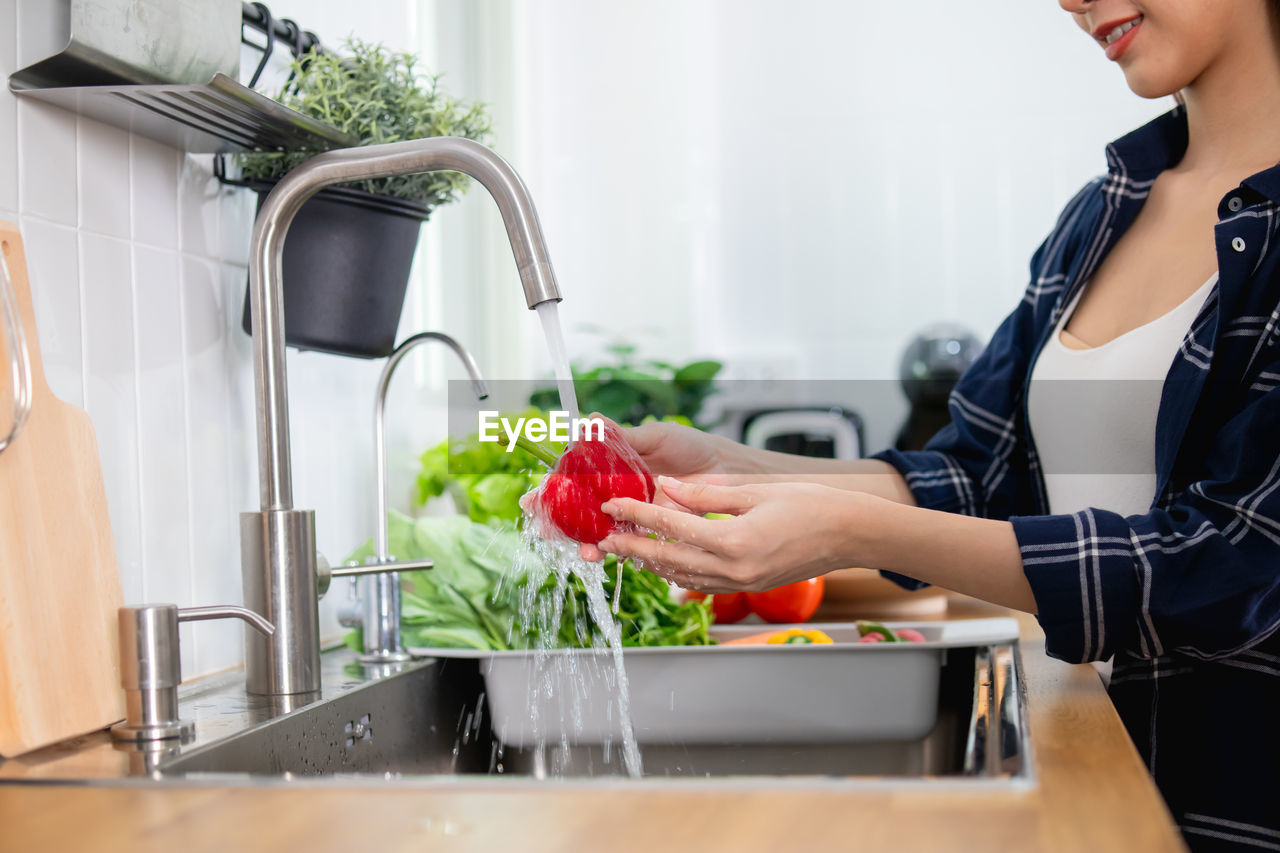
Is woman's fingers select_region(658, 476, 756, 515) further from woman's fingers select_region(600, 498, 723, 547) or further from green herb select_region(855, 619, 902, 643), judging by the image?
green herb select_region(855, 619, 902, 643)

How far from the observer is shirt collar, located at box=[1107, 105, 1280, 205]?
1.21 m

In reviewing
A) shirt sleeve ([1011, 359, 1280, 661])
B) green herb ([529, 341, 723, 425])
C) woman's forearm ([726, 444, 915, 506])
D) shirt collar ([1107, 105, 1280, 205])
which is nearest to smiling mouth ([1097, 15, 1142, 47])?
shirt collar ([1107, 105, 1280, 205])

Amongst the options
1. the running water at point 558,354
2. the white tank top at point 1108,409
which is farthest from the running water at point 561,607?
the white tank top at point 1108,409

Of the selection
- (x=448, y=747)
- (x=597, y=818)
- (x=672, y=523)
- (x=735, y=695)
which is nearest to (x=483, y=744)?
(x=448, y=747)

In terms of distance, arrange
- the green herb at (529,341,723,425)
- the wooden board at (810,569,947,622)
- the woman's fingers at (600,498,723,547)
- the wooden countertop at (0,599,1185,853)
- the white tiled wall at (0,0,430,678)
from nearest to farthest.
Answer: the wooden countertop at (0,599,1185,853), the woman's fingers at (600,498,723,547), the white tiled wall at (0,0,430,678), the wooden board at (810,569,947,622), the green herb at (529,341,723,425)

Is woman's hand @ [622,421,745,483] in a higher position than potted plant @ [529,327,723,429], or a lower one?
lower

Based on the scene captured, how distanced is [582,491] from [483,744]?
47 cm

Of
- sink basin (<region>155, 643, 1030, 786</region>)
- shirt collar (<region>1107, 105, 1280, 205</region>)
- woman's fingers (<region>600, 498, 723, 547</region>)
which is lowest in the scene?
sink basin (<region>155, 643, 1030, 786</region>)

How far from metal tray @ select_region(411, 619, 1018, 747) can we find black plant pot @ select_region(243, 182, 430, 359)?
0.38 metres

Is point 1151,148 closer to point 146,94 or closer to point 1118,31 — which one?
point 1118,31

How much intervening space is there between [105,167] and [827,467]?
789 mm

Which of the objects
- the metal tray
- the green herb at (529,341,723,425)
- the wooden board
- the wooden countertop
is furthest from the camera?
the green herb at (529,341,723,425)

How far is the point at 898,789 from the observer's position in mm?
641

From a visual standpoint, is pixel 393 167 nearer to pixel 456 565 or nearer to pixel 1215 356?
pixel 456 565
